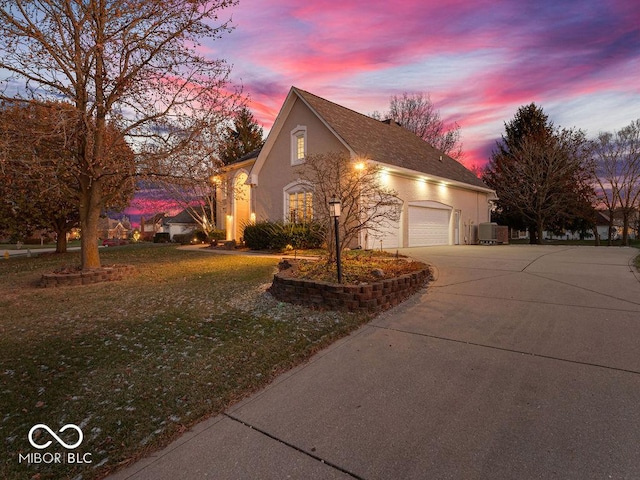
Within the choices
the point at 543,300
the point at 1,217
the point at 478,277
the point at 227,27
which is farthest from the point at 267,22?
the point at 1,217

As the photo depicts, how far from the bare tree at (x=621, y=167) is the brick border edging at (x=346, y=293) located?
2507 centimetres

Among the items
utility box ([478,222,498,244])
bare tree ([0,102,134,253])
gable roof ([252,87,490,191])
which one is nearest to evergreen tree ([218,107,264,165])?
gable roof ([252,87,490,191])

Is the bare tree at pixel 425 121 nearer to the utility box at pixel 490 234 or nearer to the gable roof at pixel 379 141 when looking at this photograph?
the gable roof at pixel 379 141

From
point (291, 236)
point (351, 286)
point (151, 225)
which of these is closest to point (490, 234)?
point (291, 236)

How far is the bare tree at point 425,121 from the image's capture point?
107ft

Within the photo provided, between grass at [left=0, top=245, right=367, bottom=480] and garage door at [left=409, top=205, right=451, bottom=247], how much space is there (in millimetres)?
11334

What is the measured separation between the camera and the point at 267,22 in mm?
9445

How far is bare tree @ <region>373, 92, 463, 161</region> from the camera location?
3259cm

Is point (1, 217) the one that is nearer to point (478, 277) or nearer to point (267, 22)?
point (267, 22)

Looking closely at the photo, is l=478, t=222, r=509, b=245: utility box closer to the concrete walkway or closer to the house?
the house

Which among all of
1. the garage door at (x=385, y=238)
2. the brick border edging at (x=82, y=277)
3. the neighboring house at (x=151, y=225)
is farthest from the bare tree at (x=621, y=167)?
the neighboring house at (x=151, y=225)

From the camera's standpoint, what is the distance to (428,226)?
17.3m

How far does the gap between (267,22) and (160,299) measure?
8145 mm

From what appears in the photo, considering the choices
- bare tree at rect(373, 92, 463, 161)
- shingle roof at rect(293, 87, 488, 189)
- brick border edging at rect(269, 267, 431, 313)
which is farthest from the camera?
bare tree at rect(373, 92, 463, 161)
